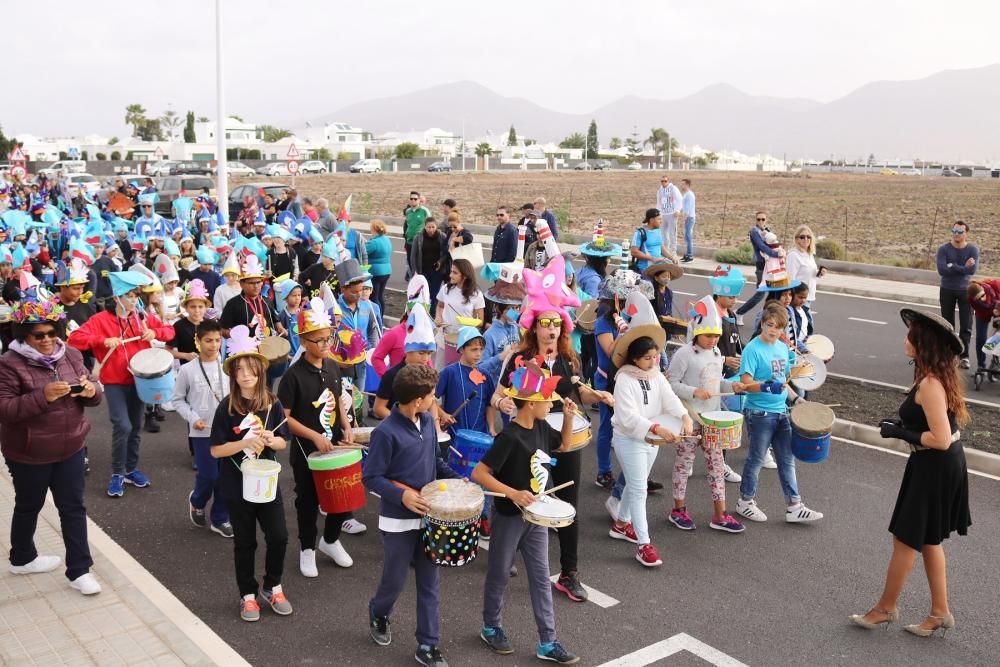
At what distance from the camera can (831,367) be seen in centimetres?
1271

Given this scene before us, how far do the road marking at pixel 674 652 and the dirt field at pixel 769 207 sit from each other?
19.9 m

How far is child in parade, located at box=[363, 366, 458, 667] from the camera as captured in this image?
5.12m

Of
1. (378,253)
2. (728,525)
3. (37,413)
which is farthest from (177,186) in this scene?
(728,525)

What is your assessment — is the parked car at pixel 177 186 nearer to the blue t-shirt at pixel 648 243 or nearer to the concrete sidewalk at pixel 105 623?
the blue t-shirt at pixel 648 243

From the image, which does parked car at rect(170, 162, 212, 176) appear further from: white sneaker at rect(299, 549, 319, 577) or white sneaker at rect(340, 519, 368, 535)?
white sneaker at rect(299, 549, 319, 577)

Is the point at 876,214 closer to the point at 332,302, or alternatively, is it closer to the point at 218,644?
the point at 332,302

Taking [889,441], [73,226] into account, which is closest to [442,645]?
[889,441]

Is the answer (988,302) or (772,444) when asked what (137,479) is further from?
(988,302)

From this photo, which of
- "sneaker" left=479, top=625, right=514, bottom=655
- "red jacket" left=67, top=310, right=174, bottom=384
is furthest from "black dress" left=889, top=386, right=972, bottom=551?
"red jacket" left=67, top=310, right=174, bottom=384

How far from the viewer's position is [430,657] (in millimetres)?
5191

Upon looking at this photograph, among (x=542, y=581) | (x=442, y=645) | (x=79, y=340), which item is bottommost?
(x=442, y=645)

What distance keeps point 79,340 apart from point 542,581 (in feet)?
15.6

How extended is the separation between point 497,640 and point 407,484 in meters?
1.12

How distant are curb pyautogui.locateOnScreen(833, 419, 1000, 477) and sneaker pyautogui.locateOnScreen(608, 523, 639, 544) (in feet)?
9.75
